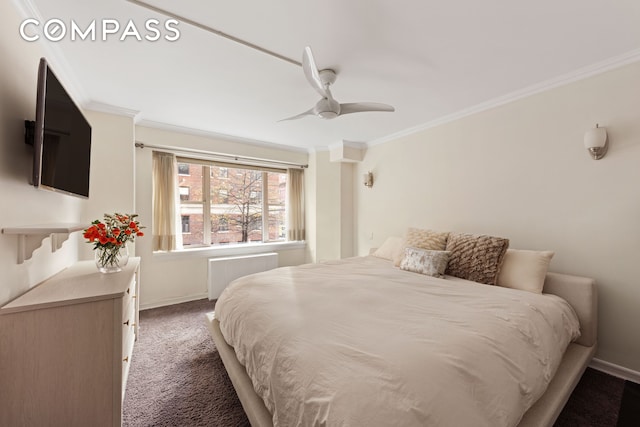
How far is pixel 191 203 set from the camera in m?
3.74

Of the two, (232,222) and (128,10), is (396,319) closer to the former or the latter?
(128,10)

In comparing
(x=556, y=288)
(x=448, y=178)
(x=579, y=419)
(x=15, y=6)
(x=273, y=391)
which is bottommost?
(x=579, y=419)

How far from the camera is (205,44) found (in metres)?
1.71

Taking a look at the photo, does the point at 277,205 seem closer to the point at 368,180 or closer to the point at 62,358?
the point at 368,180

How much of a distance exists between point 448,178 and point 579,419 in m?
2.27

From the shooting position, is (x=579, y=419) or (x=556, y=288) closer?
(x=579, y=419)

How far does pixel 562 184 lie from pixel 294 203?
3.56 m

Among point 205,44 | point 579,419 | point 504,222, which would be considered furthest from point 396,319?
point 205,44

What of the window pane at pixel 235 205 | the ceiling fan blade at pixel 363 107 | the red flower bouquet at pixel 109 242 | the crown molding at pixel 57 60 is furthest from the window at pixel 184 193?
the ceiling fan blade at pixel 363 107

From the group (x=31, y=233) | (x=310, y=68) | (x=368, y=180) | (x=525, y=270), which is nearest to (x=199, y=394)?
(x=31, y=233)

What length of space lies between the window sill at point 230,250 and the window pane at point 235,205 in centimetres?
21

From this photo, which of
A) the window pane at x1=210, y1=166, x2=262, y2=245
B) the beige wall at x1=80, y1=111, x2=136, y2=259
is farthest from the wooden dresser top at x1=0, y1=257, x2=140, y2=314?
the window pane at x1=210, y1=166, x2=262, y2=245

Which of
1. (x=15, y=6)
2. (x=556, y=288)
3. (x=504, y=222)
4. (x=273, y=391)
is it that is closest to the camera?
(x=273, y=391)

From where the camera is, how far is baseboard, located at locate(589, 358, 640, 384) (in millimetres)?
1852
